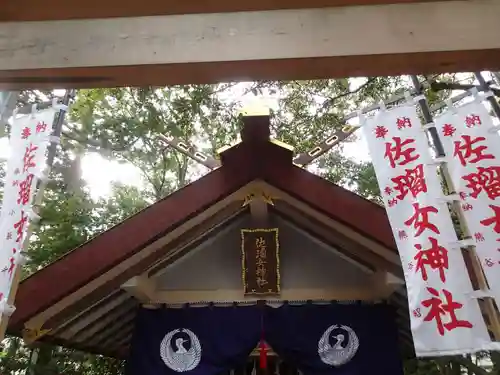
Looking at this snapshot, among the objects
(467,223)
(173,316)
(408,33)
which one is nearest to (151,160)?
(173,316)

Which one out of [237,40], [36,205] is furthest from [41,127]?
[237,40]

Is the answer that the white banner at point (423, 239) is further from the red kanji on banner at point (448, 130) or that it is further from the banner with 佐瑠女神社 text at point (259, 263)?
the banner with 佐瑠女神社 text at point (259, 263)

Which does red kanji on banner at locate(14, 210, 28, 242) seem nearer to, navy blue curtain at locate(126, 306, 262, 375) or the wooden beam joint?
the wooden beam joint

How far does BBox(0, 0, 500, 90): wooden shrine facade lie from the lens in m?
2.48

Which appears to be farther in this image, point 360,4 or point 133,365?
point 133,365

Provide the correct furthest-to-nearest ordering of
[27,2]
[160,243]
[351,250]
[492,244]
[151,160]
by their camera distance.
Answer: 1. [151,160]
2. [351,250]
3. [160,243]
4. [492,244]
5. [27,2]

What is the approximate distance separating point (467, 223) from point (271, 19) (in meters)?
2.20

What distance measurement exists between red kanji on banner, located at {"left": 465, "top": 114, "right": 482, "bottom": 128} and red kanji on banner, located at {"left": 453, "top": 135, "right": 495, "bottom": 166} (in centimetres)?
13

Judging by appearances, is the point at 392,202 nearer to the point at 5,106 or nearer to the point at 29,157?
the point at 29,157

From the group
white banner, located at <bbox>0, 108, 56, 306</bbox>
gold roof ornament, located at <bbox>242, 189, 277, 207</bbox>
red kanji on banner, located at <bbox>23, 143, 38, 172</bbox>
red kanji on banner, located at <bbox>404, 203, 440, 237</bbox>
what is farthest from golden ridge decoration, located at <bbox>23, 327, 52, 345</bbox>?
red kanji on banner, located at <bbox>404, 203, 440, 237</bbox>

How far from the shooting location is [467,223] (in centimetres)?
364

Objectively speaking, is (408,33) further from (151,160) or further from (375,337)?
(151,160)

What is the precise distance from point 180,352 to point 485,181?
10.9ft

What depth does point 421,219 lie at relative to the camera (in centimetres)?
373
